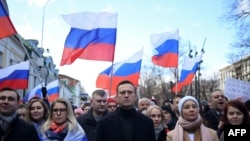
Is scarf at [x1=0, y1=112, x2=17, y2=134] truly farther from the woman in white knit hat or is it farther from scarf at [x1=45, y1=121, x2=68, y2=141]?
the woman in white knit hat

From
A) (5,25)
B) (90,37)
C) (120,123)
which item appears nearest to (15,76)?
(5,25)

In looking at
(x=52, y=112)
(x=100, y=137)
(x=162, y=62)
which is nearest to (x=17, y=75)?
(x=162, y=62)

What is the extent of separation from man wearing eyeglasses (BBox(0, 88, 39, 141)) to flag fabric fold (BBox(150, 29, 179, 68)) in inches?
253

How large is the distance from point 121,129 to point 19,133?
127 cm

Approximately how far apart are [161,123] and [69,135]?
166 cm

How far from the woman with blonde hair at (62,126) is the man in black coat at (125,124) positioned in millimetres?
447

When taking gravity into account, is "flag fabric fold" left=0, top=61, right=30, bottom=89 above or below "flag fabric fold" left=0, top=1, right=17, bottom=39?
below

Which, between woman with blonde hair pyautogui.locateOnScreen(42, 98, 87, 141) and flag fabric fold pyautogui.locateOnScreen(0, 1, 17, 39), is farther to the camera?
flag fabric fold pyautogui.locateOnScreen(0, 1, 17, 39)

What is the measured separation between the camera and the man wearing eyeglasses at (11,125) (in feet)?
14.1

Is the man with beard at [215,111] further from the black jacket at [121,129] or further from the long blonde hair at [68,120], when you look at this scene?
the long blonde hair at [68,120]

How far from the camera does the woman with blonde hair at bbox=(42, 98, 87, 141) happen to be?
479cm

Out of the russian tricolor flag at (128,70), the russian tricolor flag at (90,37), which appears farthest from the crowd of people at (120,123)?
the russian tricolor flag at (128,70)

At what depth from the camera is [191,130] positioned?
4.61 meters

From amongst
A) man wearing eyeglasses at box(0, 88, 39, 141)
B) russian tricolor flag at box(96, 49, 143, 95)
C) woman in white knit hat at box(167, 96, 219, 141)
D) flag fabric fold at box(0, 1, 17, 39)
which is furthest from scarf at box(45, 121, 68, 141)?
russian tricolor flag at box(96, 49, 143, 95)
